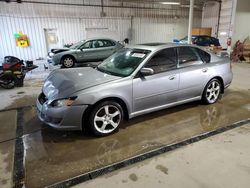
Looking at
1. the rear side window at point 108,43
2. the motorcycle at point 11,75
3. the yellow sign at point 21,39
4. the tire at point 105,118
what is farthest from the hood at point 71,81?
the yellow sign at point 21,39

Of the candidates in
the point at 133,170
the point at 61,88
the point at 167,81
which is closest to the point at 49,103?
the point at 61,88

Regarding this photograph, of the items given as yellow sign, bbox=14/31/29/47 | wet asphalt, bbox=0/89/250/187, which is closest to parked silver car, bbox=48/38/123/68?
yellow sign, bbox=14/31/29/47

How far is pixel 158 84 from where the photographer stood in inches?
124

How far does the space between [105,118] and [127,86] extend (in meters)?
0.56

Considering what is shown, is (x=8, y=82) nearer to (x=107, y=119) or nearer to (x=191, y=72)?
(x=107, y=119)

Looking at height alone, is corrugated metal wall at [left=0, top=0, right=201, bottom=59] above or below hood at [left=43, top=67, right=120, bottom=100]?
above

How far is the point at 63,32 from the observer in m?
11.3

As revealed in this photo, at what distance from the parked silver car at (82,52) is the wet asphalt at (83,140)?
14.5 feet

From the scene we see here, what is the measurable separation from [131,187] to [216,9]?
49.2 ft

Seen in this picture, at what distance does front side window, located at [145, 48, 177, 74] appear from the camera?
3.15m

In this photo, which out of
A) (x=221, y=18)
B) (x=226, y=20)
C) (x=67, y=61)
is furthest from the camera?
(x=221, y=18)

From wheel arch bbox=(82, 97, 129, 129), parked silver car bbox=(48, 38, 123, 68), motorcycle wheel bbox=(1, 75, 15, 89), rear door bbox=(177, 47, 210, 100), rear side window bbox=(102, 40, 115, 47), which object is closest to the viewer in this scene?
wheel arch bbox=(82, 97, 129, 129)

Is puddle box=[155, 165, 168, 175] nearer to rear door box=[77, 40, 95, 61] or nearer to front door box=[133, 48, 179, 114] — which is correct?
front door box=[133, 48, 179, 114]

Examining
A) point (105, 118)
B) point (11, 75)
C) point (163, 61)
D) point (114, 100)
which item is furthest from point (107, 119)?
point (11, 75)
